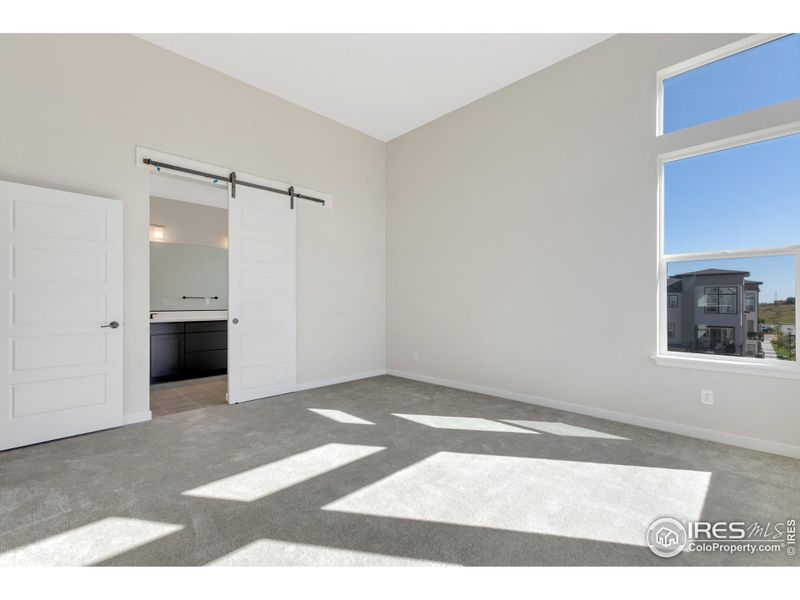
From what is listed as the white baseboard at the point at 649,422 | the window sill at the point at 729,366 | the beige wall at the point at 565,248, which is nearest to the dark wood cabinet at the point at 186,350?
the beige wall at the point at 565,248

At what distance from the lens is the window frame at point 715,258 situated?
2.69 meters

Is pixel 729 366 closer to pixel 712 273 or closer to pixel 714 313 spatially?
pixel 714 313

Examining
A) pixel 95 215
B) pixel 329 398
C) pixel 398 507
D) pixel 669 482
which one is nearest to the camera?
pixel 398 507

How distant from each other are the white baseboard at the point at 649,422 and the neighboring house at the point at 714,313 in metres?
0.64

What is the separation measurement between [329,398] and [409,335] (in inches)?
63.1

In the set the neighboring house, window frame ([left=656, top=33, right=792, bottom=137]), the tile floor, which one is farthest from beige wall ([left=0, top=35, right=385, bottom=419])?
the neighboring house

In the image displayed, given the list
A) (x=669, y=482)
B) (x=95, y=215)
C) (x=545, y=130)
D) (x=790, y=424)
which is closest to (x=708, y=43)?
(x=545, y=130)

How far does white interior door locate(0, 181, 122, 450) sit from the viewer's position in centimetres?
279

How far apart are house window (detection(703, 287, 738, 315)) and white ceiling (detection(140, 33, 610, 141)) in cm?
254

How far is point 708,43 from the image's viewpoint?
300 centimetres

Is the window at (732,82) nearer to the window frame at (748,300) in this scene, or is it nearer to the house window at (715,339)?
the window frame at (748,300)

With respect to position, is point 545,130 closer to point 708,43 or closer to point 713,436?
point 708,43

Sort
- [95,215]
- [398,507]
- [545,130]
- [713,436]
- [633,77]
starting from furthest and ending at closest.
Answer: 1. [545,130]
2. [633,77]
3. [95,215]
4. [713,436]
5. [398,507]

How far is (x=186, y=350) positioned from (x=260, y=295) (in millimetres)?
2026
